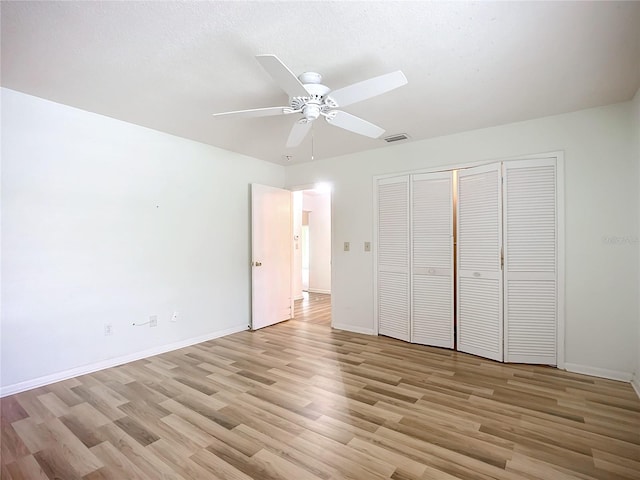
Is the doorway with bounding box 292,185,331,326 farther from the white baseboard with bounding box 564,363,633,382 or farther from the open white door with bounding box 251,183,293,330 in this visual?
the white baseboard with bounding box 564,363,633,382

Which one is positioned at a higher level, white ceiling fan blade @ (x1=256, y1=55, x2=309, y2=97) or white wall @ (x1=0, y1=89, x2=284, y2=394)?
white ceiling fan blade @ (x1=256, y1=55, x2=309, y2=97)

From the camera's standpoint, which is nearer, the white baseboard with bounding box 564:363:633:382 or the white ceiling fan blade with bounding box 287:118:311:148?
the white ceiling fan blade with bounding box 287:118:311:148

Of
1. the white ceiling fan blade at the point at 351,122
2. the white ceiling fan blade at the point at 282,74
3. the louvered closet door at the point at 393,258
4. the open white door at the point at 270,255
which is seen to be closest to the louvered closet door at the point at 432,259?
the louvered closet door at the point at 393,258

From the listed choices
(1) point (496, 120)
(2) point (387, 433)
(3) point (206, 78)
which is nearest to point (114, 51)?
(3) point (206, 78)

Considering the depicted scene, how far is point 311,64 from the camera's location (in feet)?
7.55

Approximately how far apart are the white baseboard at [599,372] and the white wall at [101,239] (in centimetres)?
409

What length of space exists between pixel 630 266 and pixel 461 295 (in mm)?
1530

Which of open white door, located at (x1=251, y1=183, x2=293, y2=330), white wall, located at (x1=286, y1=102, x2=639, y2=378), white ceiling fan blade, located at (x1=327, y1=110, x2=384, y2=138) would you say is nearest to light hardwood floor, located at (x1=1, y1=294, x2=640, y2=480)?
white wall, located at (x1=286, y1=102, x2=639, y2=378)

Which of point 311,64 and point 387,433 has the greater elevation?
point 311,64

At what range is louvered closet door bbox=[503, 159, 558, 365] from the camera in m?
3.30

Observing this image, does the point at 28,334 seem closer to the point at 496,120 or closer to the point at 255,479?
the point at 255,479

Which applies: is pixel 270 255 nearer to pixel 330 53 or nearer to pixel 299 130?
pixel 299 130

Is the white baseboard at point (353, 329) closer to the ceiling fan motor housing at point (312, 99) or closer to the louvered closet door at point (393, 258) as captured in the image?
the louvered closet door at point (393, 258)

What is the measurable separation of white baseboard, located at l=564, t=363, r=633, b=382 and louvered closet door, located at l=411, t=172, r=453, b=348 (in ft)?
3.82
